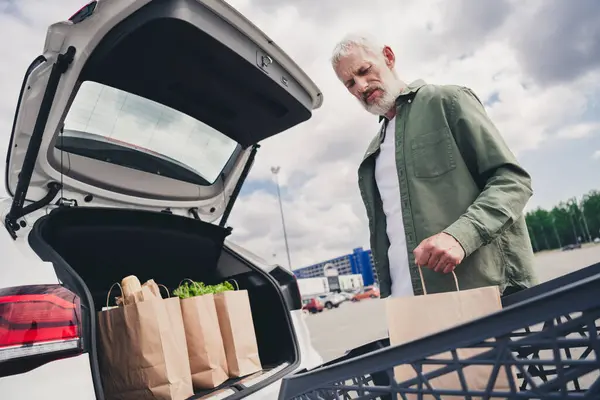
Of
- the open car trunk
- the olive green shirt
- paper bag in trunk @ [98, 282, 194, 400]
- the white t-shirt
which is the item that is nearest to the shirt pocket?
the olive green shirt

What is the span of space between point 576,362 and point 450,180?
0.88 m

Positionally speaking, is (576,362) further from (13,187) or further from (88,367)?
(13,187)

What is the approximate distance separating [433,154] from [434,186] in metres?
0.11

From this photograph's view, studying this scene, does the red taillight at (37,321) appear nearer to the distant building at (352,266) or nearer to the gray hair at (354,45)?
the gray hair at (354,45)

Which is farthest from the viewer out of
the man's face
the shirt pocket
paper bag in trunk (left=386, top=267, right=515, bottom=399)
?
the man's face

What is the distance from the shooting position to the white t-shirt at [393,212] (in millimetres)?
1594

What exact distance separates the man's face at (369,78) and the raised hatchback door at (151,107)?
0.40 m

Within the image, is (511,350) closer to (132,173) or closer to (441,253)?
(441,253)

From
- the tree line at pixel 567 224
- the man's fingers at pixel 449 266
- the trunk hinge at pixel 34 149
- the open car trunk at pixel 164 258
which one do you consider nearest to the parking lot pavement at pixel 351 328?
the man's fingers at pixel 449 266

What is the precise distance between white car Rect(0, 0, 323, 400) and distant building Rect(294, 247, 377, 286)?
75.0 meters

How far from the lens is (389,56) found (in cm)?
176

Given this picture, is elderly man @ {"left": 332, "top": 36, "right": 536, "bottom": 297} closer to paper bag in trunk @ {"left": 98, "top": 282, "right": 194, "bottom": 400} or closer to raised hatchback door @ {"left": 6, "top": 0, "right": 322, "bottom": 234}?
raised hatchback door @ {"left": 6, "top": 0, "right": 322, "bottom": 234}

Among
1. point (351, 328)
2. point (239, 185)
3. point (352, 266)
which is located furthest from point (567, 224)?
point (239, 185)

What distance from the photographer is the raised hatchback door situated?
156 cm
